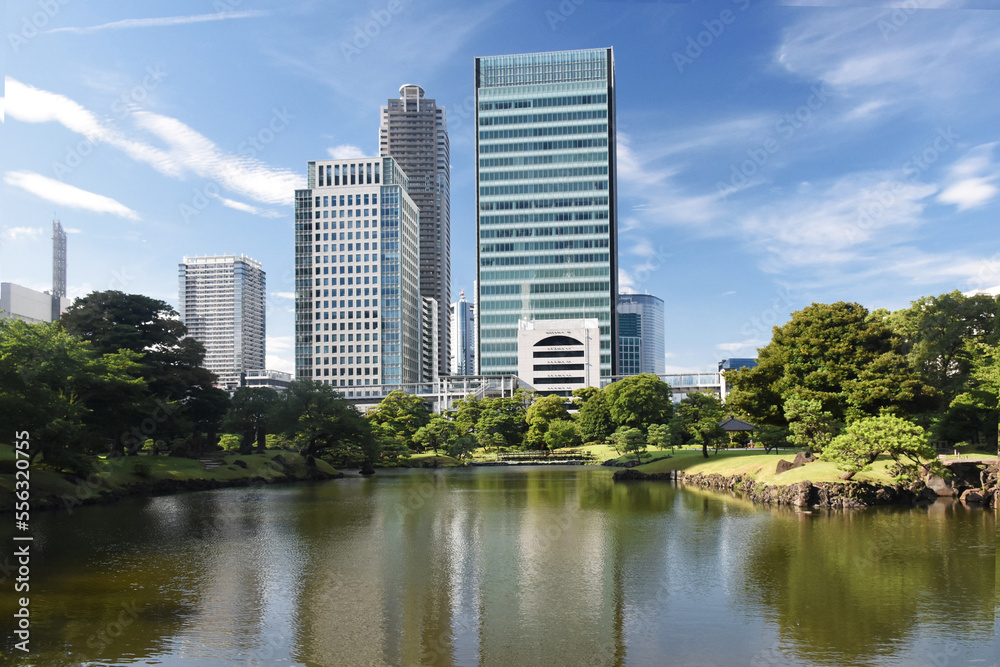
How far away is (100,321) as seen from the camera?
5078cm

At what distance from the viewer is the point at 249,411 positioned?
202 ft

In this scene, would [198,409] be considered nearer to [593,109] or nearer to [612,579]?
[612,579]

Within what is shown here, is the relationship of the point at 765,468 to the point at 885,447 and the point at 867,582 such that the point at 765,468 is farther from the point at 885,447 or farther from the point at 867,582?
the point at 867,582

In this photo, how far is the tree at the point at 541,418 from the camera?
85.3m

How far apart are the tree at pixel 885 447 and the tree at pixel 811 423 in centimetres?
423

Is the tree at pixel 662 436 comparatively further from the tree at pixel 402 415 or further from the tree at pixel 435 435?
the tree at pixel 402 415

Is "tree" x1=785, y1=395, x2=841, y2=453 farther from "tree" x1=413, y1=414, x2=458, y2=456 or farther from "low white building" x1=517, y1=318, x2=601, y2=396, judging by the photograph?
"low white building" x1=517, y1=318, x2=601, y2=396

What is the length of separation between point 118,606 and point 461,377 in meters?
117

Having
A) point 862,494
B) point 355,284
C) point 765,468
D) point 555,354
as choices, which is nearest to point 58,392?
point 765,468

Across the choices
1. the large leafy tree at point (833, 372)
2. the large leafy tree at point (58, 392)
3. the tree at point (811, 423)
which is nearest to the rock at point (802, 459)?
the tree at point (811, 423)

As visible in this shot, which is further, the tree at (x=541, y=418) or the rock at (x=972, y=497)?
the tree at (x=541, y=418)

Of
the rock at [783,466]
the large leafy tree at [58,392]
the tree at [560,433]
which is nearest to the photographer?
the large leafy tree at [58,392]

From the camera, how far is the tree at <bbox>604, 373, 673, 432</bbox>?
238 ft

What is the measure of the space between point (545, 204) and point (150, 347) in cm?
10257
